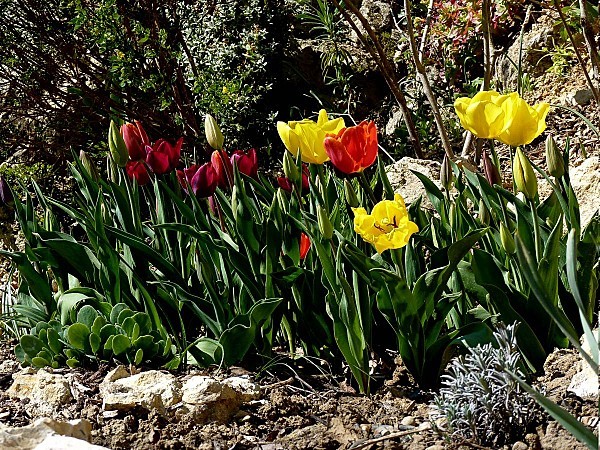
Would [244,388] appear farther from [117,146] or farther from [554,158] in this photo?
[554,158]

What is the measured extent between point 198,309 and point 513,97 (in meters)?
1.02

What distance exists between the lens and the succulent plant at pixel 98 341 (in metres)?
2.17

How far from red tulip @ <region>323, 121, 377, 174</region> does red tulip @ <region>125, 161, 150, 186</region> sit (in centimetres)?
75

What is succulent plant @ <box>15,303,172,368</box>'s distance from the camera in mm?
2170

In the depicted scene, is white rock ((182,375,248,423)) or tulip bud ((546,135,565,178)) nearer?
white rock ((182,375,248,423))

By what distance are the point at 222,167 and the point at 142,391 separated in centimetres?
81

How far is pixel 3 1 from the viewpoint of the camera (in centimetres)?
411

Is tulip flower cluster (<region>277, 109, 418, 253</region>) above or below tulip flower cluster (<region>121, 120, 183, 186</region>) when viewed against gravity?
below

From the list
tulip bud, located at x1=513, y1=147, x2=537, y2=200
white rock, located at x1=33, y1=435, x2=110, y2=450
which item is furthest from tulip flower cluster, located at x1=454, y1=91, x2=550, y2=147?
white rock, located at x1=33, y1=435, x2=110, y2=450

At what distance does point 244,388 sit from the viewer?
1947mm

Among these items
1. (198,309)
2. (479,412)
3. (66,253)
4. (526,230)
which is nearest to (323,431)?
(479,412)

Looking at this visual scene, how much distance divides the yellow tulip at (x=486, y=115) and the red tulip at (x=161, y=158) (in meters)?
0.92

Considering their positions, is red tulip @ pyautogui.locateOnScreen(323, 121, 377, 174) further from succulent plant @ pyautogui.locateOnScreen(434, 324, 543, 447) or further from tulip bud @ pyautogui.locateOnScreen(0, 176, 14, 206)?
tulip bud @ pyautogui.locateOnScreen(0, 176, 14, 206)

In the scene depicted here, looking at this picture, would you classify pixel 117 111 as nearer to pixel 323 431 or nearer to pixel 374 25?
→ pixel 374 25
